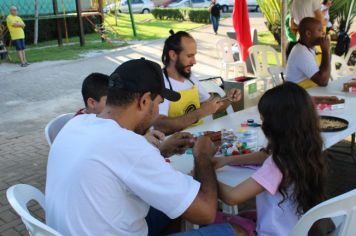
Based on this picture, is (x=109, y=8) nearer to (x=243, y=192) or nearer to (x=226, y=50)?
(x=226, y=50)

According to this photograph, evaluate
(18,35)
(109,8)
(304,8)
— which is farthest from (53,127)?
(109,8)

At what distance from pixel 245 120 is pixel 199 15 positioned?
766 inches

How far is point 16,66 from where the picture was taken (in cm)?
1115

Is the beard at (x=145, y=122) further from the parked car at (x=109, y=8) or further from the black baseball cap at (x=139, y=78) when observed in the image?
the parked car at (x=109, y=8)

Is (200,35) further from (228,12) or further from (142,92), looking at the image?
(142,92)

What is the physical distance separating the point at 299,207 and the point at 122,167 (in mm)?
893

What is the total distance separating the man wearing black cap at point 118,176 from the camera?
1403mm

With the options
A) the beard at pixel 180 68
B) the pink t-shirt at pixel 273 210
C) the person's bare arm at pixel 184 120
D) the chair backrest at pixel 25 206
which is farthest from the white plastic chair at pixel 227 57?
the chair backrest at pixel 25 206

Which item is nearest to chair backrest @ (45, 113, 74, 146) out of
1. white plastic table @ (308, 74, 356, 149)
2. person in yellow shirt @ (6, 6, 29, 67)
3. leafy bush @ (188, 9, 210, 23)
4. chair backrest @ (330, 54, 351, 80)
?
white plastic table @ (308, 74, 356, 149)

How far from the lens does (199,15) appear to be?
70.7 ft

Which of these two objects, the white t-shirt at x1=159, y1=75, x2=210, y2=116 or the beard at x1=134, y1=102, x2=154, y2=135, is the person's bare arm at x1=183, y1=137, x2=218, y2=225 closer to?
the beard at x1=134, y1=102, x2=154, y2=135

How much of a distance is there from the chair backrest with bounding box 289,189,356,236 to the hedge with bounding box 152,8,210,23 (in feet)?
66.6

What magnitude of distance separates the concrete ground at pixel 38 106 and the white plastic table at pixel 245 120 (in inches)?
31.3

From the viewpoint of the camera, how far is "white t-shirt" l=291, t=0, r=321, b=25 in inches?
254
